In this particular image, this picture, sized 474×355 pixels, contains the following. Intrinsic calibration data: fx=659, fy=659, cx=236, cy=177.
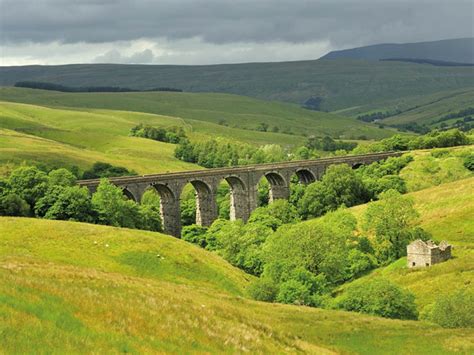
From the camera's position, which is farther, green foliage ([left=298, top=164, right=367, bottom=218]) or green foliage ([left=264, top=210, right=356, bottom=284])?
green foliage ([left=298, top=164, right=367, bottom=218])

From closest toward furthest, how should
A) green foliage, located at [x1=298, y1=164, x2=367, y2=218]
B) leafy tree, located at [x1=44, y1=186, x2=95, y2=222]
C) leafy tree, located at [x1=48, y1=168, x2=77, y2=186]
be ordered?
leafy tree, located at [x1=44, y1=186, x2=95, y2=222]
leafy tree, located at [x1=48, y1=168, x2=77, y2=186]
green foliage, located at [x1=298, y1=164, x2=367, y2=218]

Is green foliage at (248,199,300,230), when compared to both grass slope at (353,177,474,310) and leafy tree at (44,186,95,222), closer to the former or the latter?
grass slope at (353,177,474,310)

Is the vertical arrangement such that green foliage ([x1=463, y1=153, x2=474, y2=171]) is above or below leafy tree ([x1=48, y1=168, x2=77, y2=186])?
below

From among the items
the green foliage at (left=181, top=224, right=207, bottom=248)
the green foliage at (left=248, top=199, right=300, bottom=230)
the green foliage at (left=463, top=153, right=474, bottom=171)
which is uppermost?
the green foliage at (left=463, top=153, right=474, bottom=171)

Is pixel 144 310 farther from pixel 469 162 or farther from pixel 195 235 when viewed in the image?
pixel 469 162

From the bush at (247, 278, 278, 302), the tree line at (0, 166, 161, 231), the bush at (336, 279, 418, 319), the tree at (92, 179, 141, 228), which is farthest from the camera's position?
the tree at (92, 179, 141, 228)

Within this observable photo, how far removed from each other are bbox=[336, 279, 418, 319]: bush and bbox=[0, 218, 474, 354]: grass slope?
576cm

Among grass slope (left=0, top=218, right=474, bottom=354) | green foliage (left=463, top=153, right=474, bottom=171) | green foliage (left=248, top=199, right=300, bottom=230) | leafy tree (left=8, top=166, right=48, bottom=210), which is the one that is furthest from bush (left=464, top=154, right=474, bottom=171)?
leafy tree (left=8, top=166, right=48, bottom=210)

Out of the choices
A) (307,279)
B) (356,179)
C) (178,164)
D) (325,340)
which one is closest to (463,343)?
(325,340)

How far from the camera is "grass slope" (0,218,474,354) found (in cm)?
2083

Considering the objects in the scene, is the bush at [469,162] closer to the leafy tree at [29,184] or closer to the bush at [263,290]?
the leafy tree at [29,184]

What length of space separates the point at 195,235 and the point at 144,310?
8413 centimetres

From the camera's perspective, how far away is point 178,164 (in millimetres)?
184375

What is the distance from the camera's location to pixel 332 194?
12362 cm
